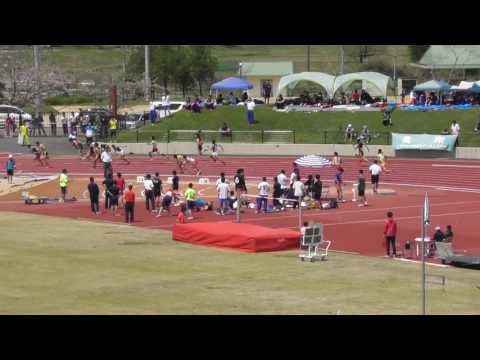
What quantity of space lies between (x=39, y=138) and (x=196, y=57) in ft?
74.5

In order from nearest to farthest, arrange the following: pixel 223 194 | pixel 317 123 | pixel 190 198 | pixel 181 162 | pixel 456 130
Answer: pixel 190 198 → pixel 223 194 → pixel 181 162 → pixel 456 130 → pixel 317 123

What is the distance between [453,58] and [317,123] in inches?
817

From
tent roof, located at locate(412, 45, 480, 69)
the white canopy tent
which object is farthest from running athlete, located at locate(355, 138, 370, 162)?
tent roof, located at locate(412, 45, 480, 69)

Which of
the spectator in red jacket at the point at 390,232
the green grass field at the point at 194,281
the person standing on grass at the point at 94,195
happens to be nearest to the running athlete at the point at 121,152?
the person standing on grass at the point at 94,195

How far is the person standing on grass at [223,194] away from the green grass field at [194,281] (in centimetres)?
575

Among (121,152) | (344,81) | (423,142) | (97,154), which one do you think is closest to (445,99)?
(344,81)

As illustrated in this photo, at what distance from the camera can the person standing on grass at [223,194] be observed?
112 ft

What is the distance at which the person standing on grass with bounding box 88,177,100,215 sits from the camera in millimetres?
34250

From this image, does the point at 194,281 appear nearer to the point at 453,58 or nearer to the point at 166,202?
the point at 166,202

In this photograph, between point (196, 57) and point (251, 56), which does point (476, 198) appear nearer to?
point (196, 57)

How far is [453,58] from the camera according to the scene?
7538cm

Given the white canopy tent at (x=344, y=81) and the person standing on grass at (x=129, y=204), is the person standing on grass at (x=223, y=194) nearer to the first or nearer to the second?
the person standing on grass at (x=129, y=204)

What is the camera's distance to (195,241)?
27.9 metres
